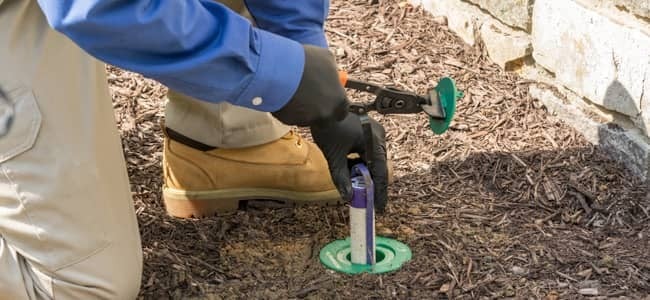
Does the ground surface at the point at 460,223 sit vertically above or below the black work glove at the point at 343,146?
below

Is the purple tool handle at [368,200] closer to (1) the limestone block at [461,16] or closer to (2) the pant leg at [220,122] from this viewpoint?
(2) the pant leg at [220,122]

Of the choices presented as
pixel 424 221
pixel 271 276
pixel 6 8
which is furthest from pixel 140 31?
pixel 424 221

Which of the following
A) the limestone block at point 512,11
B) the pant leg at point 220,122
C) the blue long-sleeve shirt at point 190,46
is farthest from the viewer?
the limestone block at point 512,11

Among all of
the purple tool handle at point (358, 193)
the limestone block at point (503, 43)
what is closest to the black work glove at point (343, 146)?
the purple tool handle at point (358, 193)

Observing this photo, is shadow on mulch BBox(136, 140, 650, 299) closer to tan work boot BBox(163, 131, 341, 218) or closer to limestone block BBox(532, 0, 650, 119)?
tan work boot BBox(163, 131, 341, 218)

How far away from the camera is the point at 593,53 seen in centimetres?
269

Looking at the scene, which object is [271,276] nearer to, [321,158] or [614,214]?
[321,158]

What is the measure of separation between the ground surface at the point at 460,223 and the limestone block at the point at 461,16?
164 mm

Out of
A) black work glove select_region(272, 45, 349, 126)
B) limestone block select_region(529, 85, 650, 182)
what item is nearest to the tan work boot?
black work glove select_region(272, 45, 349, 126)

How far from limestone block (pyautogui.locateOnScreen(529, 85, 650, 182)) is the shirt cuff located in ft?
3.92

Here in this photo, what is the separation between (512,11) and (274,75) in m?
1.52

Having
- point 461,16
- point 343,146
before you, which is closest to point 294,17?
point 343,146

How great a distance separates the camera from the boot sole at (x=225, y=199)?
2.49m

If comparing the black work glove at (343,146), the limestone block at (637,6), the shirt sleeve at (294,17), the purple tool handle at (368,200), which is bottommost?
the purple tool handle at (368,200)
